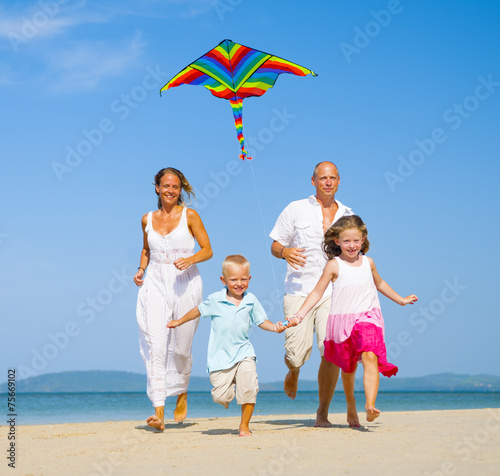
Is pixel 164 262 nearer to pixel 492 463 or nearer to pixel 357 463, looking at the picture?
pixel 357 463

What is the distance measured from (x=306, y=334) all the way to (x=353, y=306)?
0.78 meters

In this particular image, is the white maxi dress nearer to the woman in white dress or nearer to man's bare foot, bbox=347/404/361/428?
the woman in white dress

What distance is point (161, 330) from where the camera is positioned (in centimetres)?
690

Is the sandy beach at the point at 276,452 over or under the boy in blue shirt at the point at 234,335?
under

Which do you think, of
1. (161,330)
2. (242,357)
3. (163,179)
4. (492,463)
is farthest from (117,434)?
(492,463)

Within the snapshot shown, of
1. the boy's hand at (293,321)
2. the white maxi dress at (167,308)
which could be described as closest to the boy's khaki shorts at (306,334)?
the boy's hand at (293,321)

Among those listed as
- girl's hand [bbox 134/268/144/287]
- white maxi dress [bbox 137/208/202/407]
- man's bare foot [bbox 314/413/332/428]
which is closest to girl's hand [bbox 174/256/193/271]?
white maxi dress [bbox 137/208/202/407]

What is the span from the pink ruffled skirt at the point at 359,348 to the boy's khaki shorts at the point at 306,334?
446 millimetres

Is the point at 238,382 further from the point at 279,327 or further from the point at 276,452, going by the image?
the point at 276,452

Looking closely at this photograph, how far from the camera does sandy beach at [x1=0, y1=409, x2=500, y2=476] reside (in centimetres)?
395

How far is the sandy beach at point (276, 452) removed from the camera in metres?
3.95

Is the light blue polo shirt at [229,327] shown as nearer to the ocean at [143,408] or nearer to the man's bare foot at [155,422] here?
the man's bare foot at [155,422]

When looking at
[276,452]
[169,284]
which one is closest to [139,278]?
[169,284]

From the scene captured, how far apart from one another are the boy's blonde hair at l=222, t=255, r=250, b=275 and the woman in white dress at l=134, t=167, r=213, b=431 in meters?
0.91
